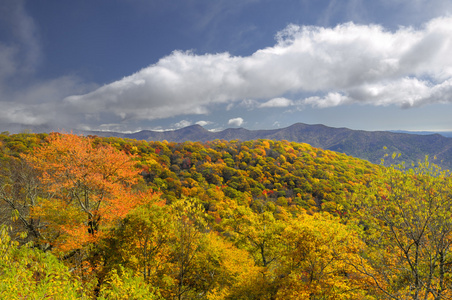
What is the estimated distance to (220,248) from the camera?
23734 mm

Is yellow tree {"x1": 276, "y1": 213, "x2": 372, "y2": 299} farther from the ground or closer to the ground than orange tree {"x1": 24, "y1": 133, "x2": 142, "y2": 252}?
closer to the ground

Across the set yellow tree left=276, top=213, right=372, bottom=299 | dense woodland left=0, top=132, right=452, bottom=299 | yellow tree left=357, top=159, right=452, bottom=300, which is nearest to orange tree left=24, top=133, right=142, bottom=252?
dense woodland left=0, top=132, right=452, bottom=299

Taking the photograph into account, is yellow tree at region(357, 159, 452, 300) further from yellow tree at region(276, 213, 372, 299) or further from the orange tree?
the orange tree

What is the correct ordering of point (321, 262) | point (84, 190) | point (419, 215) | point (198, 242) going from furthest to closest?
1. point (84, 190)
2. point (198, 242)
3. point (321, 262)
4. point (419, 215)

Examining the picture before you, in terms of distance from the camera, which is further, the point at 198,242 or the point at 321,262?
the point at 198,242

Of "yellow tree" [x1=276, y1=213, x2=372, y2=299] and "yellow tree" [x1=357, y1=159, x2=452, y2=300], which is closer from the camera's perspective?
"yellow tree" [x1=357, y1=159, x2=452, y2=300]

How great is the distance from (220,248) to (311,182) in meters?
79.9

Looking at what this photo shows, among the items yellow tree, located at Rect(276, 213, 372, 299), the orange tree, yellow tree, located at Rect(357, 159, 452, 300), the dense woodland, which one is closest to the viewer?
the dense woodland

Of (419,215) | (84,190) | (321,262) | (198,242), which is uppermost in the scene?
(84,190)

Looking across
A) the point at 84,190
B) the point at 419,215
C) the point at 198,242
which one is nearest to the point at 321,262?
the point at 419,215

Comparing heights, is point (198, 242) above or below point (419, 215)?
below

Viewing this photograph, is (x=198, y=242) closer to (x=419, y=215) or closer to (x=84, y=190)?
(x=84, y=190)

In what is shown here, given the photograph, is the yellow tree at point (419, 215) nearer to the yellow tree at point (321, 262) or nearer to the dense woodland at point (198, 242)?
the dense woodland at point (198, 242)

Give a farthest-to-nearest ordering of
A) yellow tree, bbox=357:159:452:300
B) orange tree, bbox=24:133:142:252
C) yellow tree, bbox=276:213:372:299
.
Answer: orange tree, bbox=24:133:142:252, yellow tree, bbox=276:213:372:299, yellow tree, bbox=357:159:452:300
